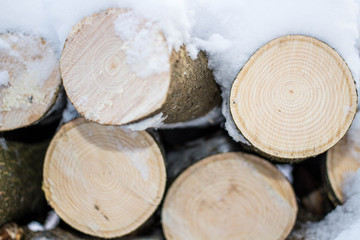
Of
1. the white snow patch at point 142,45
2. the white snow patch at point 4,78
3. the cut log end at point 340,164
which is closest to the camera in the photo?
the white snow patch at point 142,45

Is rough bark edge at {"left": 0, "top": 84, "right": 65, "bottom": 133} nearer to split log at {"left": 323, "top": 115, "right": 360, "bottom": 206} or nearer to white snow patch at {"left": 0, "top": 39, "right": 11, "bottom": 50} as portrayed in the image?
white snow patch at {"left": 0, "top": 39, "right": 11, "bottom": 50}

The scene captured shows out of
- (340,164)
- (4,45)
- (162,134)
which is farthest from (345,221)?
(4,45)

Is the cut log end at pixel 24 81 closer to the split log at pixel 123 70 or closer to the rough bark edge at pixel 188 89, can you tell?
the split log at pixel 123 70

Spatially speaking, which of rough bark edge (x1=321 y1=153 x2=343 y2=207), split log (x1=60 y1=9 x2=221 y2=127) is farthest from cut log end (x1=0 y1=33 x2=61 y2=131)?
rough bark edge (x1=321 y1=153 x2=343 y2=207)

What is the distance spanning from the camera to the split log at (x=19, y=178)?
5.07 ft

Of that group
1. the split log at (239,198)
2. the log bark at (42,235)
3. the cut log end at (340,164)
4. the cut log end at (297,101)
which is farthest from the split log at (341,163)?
the log bark at (42,235)

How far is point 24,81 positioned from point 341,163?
1.59 meters

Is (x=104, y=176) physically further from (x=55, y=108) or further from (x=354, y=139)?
(x=354, y=139)

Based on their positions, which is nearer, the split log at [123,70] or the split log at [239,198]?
the split log at [123,70]

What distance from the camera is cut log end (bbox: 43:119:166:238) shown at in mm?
1468

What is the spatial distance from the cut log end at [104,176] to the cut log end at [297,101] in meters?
0.49

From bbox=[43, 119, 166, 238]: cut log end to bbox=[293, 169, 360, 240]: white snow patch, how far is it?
2.74ft

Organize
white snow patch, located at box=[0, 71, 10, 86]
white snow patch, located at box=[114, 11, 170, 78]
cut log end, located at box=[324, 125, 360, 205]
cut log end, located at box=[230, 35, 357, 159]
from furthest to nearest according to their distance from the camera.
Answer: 1. cut log end, located at box=[324, 125, 360, 205]
2. white snow patch, located at box=[0, 71, 10, 86]
3. cut log end, located at box=[230, 35, 357, 159]
4. white snow patch, located at box=[114, 11, 170, 78]

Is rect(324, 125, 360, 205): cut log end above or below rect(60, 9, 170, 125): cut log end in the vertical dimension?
below
